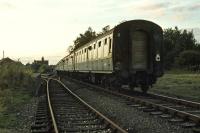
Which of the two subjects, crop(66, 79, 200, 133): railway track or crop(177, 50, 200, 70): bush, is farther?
crop(177, 50, 200, 70): bush

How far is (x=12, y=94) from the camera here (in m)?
25.6

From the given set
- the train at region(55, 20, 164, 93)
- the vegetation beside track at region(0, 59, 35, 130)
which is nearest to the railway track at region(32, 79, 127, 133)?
the vegetation beside track at region(0, 59, 35, 130)

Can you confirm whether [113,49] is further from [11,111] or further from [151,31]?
[11,111]

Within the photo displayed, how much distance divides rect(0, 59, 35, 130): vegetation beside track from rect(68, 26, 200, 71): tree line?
37.7 meters

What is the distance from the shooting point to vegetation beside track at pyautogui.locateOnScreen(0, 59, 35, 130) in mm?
14474

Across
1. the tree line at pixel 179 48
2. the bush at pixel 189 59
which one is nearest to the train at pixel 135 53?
the tree line at pixel 179 48

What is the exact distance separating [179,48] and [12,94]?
70.8 metres

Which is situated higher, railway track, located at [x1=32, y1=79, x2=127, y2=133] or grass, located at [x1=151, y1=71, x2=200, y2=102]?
grass, located at [x1=151, y1=71, x2=200, y2=102]

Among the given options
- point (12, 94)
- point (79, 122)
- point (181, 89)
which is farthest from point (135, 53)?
point (79, 122)

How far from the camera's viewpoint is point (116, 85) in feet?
76.6

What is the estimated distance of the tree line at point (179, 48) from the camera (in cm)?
7856

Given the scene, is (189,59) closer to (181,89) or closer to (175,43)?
(175,43)

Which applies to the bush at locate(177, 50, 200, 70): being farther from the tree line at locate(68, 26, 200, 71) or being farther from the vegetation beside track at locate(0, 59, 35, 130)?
the vegetation beside track at locate(0, 59, 35, 130)

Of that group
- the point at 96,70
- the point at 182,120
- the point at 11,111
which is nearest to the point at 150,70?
Answer: the point at 96,70
